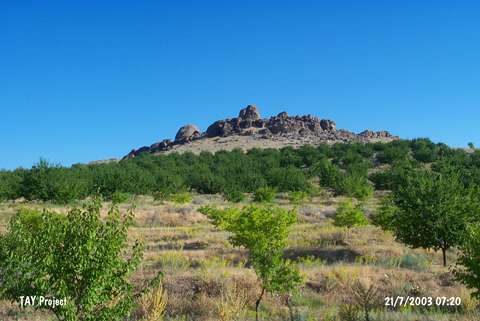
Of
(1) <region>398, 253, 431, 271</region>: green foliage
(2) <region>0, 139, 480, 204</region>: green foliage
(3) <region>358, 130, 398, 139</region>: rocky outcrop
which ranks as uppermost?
(3) <region>358, 130, 398, 139</region>: rocky outcrop

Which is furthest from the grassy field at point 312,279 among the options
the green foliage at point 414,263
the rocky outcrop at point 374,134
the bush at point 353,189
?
the rocky outcrop at point 374,134

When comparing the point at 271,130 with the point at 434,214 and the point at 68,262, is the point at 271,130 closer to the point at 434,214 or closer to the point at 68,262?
the point at 434,214

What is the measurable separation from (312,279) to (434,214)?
749cm

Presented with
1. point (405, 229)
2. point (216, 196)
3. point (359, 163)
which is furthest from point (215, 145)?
point (405, 229)

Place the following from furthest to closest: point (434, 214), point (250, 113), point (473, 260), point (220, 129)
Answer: point (250, 113)
point (220, 129)
point (434, 214)
point (473, 260)

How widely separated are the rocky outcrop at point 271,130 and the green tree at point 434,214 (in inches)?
3705

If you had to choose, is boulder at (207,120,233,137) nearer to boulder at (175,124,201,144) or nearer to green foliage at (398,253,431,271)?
boulder at (175,124,201,144)

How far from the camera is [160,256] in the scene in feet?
68.3

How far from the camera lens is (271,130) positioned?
128 meters

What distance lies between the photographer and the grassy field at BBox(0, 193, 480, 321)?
13188mm

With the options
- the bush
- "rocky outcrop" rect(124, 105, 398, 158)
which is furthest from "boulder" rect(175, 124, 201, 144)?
the bush

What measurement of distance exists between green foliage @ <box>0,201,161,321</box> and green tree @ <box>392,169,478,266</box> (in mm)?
16357

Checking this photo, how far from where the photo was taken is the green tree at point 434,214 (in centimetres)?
2119

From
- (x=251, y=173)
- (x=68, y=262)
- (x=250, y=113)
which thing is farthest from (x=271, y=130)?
(x=68, y=262)
